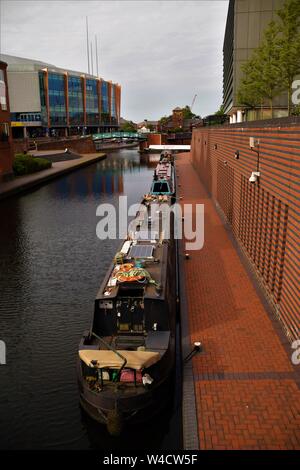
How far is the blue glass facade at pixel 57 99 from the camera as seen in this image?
112125 mm

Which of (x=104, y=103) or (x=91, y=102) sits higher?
(x=104, y=103)

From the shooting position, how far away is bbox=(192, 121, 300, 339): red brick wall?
11.2m

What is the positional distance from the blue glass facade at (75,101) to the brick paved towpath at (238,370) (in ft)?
374

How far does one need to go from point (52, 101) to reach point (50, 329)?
110m

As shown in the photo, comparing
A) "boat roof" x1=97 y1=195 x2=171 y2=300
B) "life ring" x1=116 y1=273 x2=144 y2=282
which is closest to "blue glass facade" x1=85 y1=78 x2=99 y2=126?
"boat roof" x1=97 y1=195 x2=171 y2=300

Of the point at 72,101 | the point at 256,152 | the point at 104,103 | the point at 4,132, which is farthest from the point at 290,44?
the point at 104,103

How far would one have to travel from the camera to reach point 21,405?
35.2 ft

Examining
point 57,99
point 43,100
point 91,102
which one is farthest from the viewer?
point 91,102

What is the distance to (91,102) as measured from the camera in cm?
13125

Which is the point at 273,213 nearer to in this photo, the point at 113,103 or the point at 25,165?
the point at 25,165

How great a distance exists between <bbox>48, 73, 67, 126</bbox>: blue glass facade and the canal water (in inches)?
3459

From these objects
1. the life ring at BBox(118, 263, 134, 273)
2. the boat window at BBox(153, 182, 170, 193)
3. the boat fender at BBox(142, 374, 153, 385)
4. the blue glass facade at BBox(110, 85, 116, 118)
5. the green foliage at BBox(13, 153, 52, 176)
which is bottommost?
the boat fender at BBox(142, 374, 153, 385)

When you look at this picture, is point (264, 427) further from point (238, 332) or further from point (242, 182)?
point (242, 182)

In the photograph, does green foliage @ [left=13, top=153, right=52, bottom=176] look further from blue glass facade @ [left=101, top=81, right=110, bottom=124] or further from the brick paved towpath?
blue glass facade @ [left=101, top=81, right=110, bottom=124]
